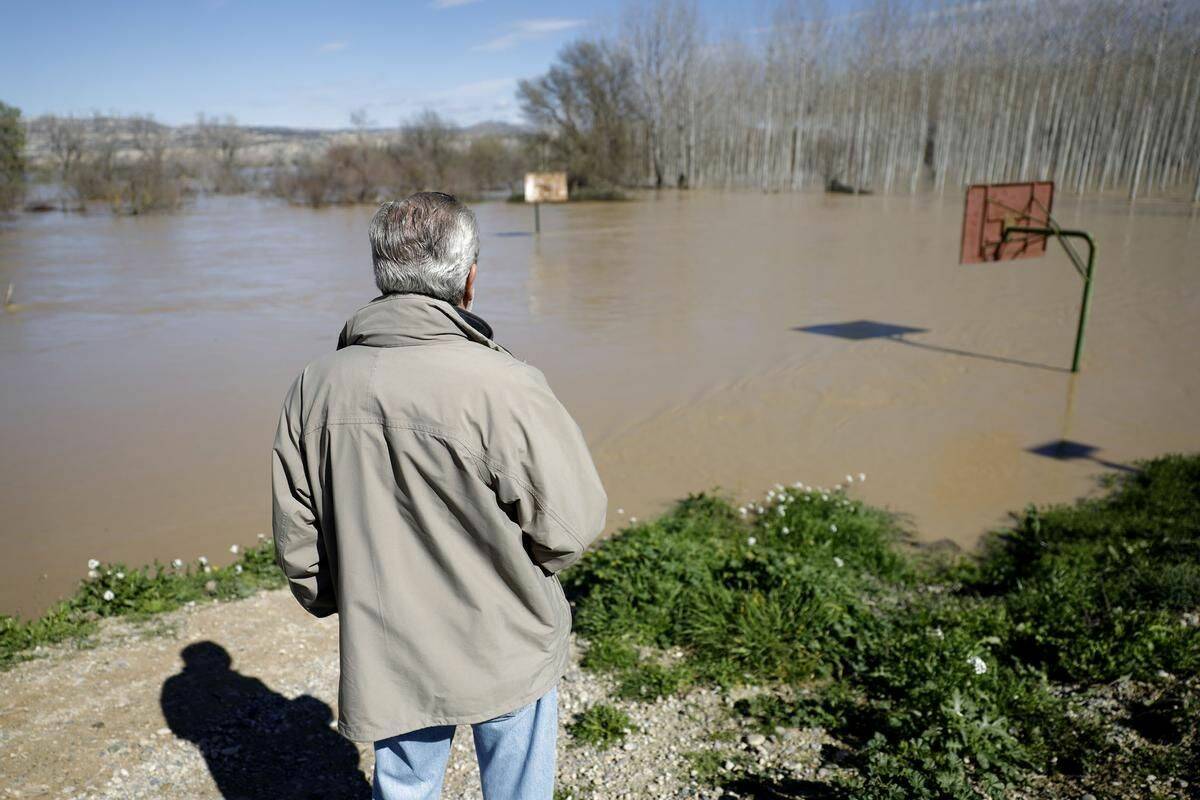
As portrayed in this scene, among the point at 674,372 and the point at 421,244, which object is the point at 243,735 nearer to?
the point at 421,244

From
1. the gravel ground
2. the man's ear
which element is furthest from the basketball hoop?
the man's ear

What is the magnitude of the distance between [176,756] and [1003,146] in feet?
129

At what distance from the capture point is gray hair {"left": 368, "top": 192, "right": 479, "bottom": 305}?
1.77 meters

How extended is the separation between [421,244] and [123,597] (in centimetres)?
344

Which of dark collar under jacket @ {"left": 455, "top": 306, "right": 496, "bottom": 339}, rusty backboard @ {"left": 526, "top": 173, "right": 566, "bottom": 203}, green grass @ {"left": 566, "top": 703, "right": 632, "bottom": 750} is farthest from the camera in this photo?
rusty backboard @ {"left": 526, "top": 173, "right": 566, "bottom": 203}

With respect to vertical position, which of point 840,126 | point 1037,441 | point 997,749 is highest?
point 840,126

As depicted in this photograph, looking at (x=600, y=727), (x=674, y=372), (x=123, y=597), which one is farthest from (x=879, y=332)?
(x=123, y=597)

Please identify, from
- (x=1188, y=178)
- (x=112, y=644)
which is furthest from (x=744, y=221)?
(x=112, y=644)

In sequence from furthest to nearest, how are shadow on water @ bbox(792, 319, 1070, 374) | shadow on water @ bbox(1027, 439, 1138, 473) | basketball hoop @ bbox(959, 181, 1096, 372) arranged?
shadow on water @ bbox(792, 319, 1070, 374)
basketball hoop @ bbox(959, 181, 1096, 372)
shadow on water @ bbox(1027, 439, 1138, 473)

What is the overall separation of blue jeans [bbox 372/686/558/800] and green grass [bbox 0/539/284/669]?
8.55ft

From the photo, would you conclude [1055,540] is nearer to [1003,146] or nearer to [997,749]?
[997,749]

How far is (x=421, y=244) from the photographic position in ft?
5.83

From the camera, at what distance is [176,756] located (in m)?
3.01

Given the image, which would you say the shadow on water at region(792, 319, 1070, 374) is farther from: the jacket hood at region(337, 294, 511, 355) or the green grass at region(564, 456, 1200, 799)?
the jacket hood at region(337, 294, 511, 355)
